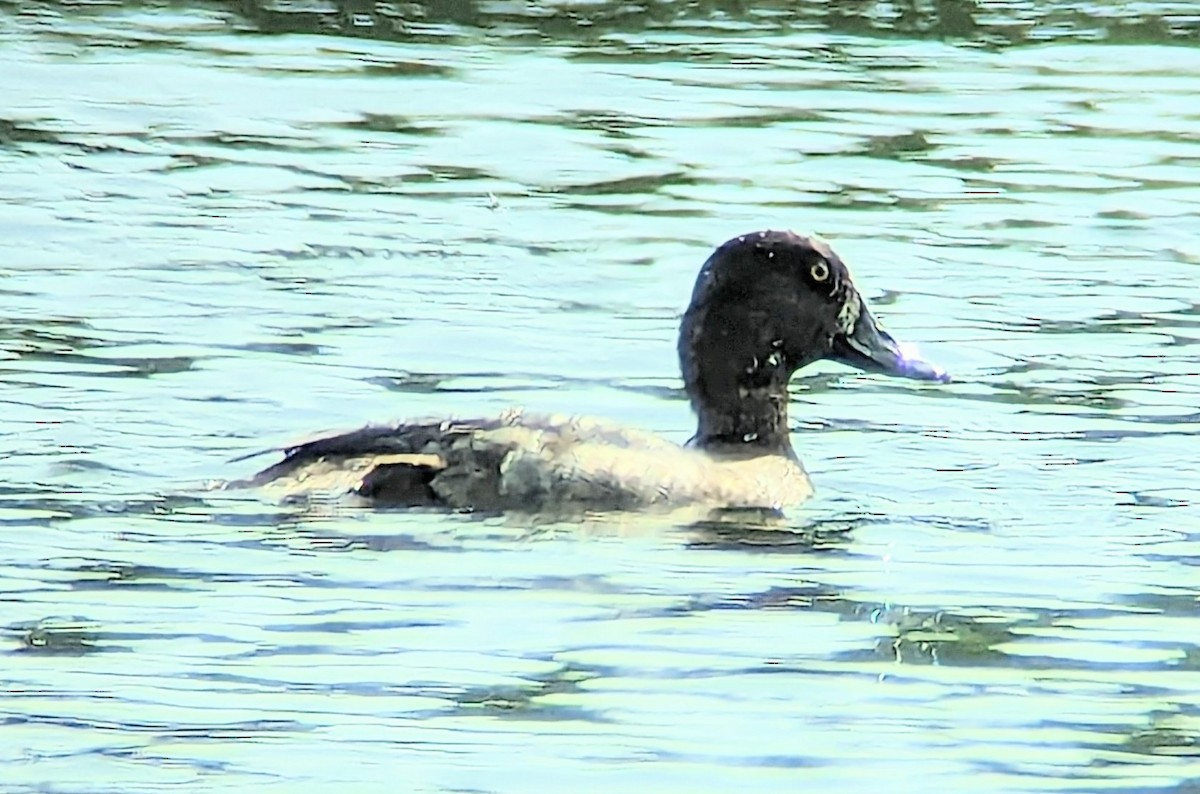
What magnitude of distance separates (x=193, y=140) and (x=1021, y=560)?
8.73 meters

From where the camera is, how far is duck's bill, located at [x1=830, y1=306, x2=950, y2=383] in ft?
39.8

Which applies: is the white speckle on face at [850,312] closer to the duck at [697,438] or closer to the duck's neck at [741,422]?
the duck at [697,438]

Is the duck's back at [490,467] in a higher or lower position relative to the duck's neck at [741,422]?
higher

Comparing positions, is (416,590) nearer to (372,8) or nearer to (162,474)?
(162,474)

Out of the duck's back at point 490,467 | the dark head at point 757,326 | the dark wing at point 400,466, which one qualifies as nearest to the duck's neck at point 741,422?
the dark head at point 757,326

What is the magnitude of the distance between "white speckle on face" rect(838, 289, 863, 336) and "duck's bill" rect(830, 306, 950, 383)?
16 mm

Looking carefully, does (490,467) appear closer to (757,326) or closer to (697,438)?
(697,438)

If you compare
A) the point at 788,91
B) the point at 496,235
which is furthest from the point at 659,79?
the point at 496,235

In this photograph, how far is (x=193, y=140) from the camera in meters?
18.2

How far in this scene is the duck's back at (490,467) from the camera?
10.7 metres

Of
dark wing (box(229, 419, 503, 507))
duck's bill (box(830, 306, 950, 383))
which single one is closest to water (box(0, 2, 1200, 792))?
Answer: dark wing (box(229, 419, 503, 507))

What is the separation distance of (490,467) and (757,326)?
1580 mm

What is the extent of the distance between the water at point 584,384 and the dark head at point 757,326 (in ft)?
1.22

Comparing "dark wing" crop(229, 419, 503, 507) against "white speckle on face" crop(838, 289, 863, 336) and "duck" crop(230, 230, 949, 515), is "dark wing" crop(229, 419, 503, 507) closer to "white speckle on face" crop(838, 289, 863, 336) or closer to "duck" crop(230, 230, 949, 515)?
"duck" crop(230, 230, 949, 515)
